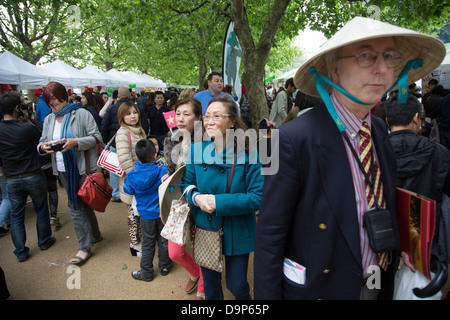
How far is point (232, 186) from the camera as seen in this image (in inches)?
87.3

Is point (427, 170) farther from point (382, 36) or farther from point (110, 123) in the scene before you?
point (110, 123)

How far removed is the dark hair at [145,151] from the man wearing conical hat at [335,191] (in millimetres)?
2231

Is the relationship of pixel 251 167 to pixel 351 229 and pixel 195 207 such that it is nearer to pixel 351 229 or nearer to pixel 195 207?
pixel 195 207

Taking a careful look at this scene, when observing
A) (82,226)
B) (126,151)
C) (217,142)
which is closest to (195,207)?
(217,142)

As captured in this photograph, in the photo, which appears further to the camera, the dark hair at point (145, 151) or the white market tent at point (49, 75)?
the white market tent at point (49, 75)

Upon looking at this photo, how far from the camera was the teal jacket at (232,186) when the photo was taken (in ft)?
7.27

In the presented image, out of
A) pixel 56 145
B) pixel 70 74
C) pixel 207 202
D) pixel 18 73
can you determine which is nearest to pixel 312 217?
pixel 207 202

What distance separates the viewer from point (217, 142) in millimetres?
2328

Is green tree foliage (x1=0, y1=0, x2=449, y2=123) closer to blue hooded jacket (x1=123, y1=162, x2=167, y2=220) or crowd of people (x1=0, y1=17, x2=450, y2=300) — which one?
crowd of people (x1=0, y1=17, x2=450, y2=300)

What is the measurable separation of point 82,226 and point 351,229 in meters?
3.76

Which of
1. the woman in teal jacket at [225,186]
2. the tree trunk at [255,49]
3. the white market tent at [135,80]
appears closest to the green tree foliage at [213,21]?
the tree trunk at [255,49]

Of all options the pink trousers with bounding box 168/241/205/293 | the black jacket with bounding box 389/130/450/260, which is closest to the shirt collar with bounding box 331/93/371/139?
the black jacket with bounding box 389/130/450/260

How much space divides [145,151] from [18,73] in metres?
9.02

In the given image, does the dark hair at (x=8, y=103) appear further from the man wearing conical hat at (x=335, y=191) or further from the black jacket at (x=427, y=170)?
the black jacket at (x=427, y=170)
